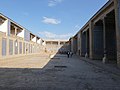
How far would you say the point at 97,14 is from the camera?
2614cm

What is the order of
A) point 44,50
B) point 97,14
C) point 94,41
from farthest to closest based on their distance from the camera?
point 44,50 → point 94,41 → point 97,14

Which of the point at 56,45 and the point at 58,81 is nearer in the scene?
the point at 58,81

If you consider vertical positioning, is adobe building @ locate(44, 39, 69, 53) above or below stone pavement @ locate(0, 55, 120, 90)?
above

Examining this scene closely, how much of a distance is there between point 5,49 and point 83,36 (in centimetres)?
1756

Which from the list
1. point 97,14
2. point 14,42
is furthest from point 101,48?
point 14,42

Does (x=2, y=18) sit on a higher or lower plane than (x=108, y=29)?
higher

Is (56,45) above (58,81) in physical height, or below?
above

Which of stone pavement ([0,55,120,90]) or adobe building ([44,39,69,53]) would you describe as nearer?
stone pavement ([0,55,120,90])

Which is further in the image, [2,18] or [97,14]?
[2,18]

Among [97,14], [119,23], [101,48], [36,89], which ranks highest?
[97,14]

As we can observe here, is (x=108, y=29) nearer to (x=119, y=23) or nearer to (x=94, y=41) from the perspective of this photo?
(x=94, y=41)

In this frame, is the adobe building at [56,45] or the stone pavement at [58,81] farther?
the adobe building at [56,45]

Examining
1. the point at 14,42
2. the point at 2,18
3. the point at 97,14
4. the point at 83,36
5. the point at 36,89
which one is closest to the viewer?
the point at 36,89

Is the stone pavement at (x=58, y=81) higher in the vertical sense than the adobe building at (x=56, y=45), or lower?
lower
